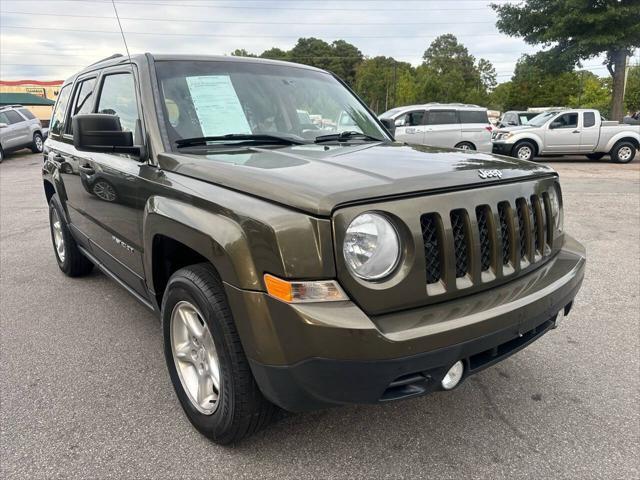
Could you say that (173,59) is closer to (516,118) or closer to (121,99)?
(121,99)

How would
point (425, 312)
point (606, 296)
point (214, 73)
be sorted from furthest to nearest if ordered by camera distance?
point (606, 296), point (214, 73), point (425, 312)

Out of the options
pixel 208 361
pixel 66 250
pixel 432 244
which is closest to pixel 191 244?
pixel 208 361

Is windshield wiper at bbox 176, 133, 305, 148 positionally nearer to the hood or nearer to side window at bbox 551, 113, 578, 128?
the hood

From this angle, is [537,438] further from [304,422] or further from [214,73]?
[214,73]

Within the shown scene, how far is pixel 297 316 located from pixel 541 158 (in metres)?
19.3

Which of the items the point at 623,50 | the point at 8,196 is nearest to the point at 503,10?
the point at 623,50

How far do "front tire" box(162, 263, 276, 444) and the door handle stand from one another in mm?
1476

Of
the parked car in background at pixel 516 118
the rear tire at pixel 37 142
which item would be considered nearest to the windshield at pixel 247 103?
the rear tire at pixel 37 142

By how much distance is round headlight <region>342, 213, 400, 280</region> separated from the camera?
5.80 ft

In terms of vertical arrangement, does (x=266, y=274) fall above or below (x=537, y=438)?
above

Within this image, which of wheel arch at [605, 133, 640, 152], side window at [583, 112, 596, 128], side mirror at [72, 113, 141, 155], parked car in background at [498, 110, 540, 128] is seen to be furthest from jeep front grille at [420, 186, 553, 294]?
parked car in background at [498, 110, 540, 128]

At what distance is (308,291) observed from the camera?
1730mm

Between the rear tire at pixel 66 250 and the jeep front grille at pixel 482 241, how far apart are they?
11.9 ft

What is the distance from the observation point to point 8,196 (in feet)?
34.1
